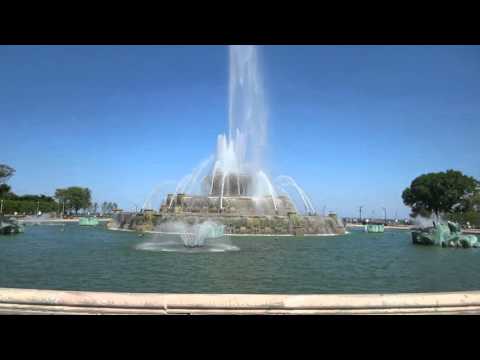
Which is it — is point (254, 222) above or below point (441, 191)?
below

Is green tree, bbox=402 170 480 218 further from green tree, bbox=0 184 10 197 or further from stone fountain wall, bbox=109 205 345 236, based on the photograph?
green tree, bbox=0 184 10 197

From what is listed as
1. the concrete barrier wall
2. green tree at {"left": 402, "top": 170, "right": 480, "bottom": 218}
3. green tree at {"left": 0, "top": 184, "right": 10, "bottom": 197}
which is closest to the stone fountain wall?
the concrete barrier wall

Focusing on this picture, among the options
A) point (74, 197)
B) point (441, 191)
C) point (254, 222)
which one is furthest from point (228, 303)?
point (74, 197)

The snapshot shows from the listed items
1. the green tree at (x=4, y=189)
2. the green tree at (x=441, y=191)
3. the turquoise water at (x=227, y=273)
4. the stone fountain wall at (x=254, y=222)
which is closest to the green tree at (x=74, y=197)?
the green tree at (x=4, y=189)

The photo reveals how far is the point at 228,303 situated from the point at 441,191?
77.8 m

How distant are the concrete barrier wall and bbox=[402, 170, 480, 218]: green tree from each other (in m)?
75.8

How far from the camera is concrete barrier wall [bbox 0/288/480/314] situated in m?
4.23

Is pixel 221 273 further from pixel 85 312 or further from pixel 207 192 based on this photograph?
pixel 207 192

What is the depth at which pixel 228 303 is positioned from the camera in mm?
4238

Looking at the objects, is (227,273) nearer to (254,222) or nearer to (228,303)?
(228,303)
